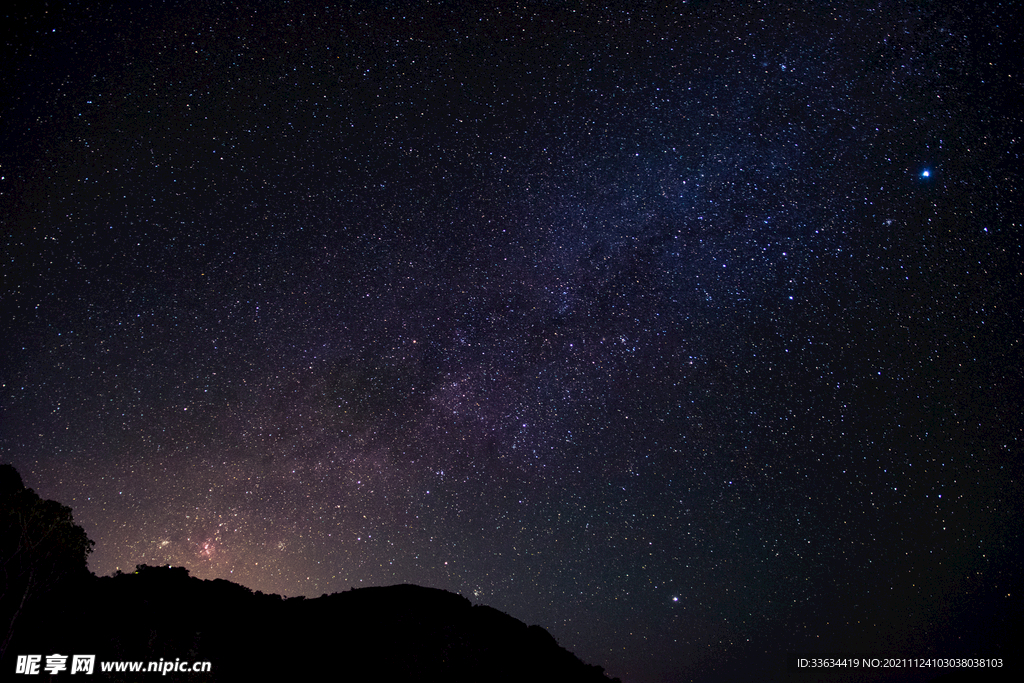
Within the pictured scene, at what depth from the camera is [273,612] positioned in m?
25.7

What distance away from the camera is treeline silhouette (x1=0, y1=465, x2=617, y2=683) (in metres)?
14.1

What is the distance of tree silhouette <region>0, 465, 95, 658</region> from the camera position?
44.3ft

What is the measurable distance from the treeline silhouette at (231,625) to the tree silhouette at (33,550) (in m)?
0.03

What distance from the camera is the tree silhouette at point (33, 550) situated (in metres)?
13.5

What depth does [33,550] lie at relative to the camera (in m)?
14.0

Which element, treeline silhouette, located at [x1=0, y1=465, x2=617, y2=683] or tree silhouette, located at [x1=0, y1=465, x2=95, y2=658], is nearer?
tree silhouette, located at [x1=0, y1=465, x2=95, y2=658]

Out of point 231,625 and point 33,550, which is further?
point 231,625

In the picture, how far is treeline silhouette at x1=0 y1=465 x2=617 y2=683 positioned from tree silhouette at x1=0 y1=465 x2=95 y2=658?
0.11 feet

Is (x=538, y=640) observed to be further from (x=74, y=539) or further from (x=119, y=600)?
(x=74, y=539)

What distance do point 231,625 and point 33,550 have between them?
11306 mm

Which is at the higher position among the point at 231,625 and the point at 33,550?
the point at 33,550

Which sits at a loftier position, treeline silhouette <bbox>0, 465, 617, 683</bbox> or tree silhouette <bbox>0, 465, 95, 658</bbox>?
tree silhouette <bbox>0, 465, 95, 658</bbox>

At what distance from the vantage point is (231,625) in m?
22.6

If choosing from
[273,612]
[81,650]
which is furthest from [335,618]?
[81,650]
